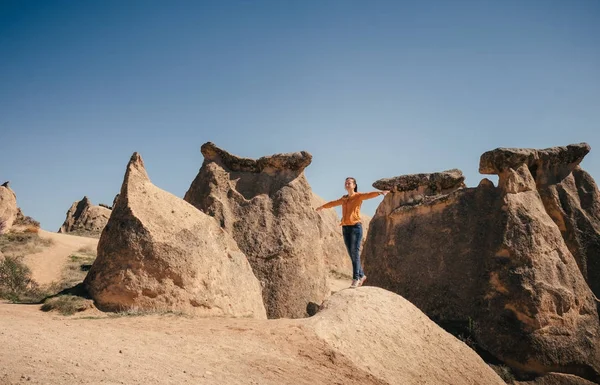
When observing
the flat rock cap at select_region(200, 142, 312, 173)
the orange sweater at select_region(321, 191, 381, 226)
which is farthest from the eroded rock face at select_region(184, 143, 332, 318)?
the orange sweater at select_region(321, 191, 381, 226)

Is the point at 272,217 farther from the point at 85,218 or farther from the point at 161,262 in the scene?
the point at 85,218

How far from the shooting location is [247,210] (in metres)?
11.8

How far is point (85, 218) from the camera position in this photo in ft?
100

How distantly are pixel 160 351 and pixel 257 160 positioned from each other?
7.92 m

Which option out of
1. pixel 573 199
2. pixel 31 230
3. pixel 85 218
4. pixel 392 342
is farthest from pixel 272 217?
pixel 85 218

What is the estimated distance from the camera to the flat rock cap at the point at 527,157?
435 inches

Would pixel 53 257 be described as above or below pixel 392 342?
above

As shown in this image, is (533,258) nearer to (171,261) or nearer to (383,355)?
(383,355)

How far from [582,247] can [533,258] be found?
332cm

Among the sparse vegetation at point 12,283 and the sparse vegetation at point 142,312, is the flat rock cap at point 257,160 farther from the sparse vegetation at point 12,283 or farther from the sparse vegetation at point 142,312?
the sparse vegetation at point 142,312

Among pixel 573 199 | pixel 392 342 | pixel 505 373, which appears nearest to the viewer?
pixel 392 342

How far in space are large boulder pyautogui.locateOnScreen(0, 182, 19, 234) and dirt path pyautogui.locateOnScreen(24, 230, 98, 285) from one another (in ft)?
6.43

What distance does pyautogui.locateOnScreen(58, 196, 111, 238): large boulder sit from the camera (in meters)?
29.8

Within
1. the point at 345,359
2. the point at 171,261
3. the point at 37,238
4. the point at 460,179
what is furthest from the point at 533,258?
the point at 37,238
